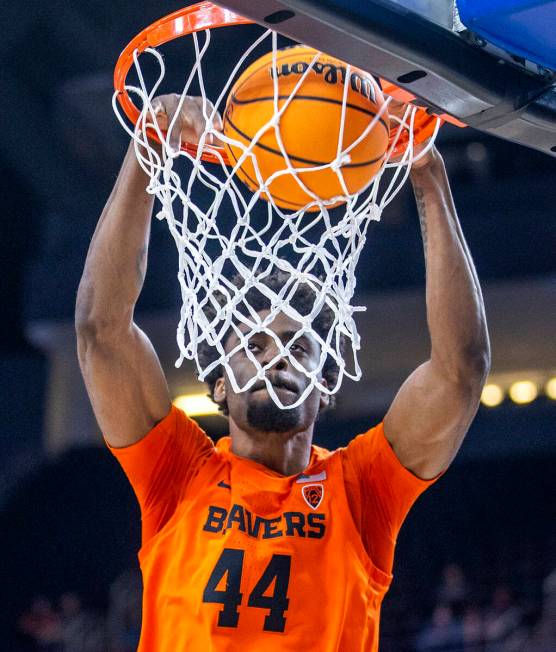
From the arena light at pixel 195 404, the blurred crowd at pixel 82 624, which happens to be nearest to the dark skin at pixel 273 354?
the blurred crowd at pixel 82 624

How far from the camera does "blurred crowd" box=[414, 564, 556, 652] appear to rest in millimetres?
4773

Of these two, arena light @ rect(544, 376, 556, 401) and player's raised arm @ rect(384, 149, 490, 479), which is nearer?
player's raised arm @ rect(384, 149, 490, 479)

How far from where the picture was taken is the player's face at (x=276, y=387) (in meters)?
2.17

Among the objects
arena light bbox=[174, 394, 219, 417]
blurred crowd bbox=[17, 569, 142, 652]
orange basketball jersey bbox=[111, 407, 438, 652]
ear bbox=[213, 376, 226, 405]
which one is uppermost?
ear bbox=[213, 376, 226, 405]

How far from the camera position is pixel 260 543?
79.4 inches

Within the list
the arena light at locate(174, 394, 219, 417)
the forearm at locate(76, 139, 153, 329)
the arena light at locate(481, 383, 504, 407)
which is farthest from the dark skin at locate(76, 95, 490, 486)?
the arena light at locate(481, 383, 504, 407)

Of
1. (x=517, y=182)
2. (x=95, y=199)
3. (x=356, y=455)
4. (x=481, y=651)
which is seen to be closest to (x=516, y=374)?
(x=517, y=182)

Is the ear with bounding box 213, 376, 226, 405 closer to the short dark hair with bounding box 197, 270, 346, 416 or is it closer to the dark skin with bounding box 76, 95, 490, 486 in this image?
the short dark hair with bounding box 197, 270, 346, 416

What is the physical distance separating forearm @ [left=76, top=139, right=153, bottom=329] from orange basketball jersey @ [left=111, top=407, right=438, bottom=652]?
0.29 metres

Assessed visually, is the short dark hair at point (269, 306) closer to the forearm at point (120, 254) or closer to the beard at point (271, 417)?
the beard at point (271, 417)

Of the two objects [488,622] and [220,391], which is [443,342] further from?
[488,622]

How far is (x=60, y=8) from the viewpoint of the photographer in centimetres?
484

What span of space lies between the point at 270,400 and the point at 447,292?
0.47 m

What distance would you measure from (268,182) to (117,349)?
57 cm
